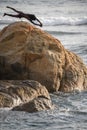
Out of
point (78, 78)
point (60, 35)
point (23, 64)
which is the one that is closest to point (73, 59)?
point (78, 78)

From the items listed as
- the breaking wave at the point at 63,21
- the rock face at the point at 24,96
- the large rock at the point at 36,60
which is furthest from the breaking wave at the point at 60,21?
the rock face at the point at 24,96

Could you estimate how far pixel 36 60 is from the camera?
1195 centimetres

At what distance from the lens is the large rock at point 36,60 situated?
469 inches

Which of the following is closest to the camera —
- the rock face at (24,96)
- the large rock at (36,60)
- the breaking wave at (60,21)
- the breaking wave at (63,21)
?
the rock face at (24,96)

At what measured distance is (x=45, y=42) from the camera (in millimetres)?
12250

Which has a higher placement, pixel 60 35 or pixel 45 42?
pixel 45 42

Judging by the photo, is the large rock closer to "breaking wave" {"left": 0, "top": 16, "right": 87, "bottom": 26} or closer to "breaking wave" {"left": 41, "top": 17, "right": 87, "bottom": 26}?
"breaking wave" {"left": 0, "top": 16, "right": 87, "bottom": 26}

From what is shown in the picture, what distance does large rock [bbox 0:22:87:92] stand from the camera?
1192 cm

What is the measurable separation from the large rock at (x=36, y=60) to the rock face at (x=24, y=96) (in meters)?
0.73

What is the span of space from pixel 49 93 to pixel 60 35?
12.0 meters

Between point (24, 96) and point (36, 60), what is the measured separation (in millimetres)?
1450

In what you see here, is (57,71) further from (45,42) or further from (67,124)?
(67,124)

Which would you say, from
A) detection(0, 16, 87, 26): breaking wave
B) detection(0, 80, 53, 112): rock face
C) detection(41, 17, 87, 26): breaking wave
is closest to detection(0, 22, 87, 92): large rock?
detection(0, 80, 53, 112): rock face

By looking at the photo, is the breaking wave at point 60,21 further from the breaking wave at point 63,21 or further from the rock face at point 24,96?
the rock face at point 24,96
